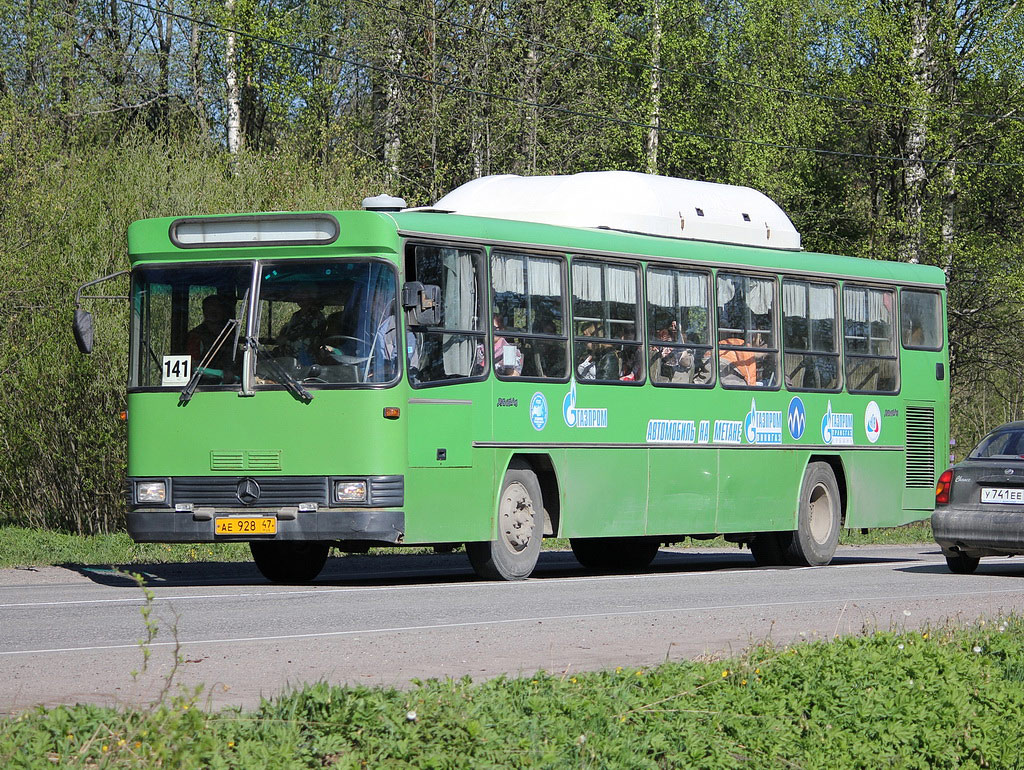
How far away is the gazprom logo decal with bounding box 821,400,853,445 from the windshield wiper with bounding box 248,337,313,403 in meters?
7.28

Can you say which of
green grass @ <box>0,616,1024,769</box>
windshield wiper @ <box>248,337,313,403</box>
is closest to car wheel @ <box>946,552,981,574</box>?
windshield wiper @ <box>248,337,313,403</box>

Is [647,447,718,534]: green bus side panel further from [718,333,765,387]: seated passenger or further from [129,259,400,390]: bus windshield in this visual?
[129,259,400,390]: bus windshield

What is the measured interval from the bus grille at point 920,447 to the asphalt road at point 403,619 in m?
2.16

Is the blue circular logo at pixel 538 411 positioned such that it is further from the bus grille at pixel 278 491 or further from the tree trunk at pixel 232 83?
the tree trunk at pixel 232 83

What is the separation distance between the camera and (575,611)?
1306 centimetres

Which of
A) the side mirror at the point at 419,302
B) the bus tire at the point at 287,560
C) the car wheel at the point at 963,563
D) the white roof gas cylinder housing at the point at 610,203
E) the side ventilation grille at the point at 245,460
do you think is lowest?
the car wheel at the point at 963,563

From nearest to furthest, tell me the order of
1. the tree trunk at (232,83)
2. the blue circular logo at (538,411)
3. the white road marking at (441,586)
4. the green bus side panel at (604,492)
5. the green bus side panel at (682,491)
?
the white road marking at (441,586)
the blue circular logo at (538,411)
the green bus side panel at (604,492)
the green bus side panel at (682,491)
the tree trunk at (232,83)

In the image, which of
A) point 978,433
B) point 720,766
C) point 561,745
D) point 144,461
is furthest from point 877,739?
point 978,433

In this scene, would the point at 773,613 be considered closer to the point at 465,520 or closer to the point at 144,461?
the point at 465,520

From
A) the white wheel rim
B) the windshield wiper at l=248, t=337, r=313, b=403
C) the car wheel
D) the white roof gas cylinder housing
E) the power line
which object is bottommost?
the car wheel

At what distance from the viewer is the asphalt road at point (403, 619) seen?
9.23 m

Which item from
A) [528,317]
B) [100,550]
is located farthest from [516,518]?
[100,550]

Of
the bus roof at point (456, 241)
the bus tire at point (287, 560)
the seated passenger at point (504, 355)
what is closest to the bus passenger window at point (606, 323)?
the bus roof at point (456, 241)

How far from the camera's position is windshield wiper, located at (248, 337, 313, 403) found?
48.4 feet
